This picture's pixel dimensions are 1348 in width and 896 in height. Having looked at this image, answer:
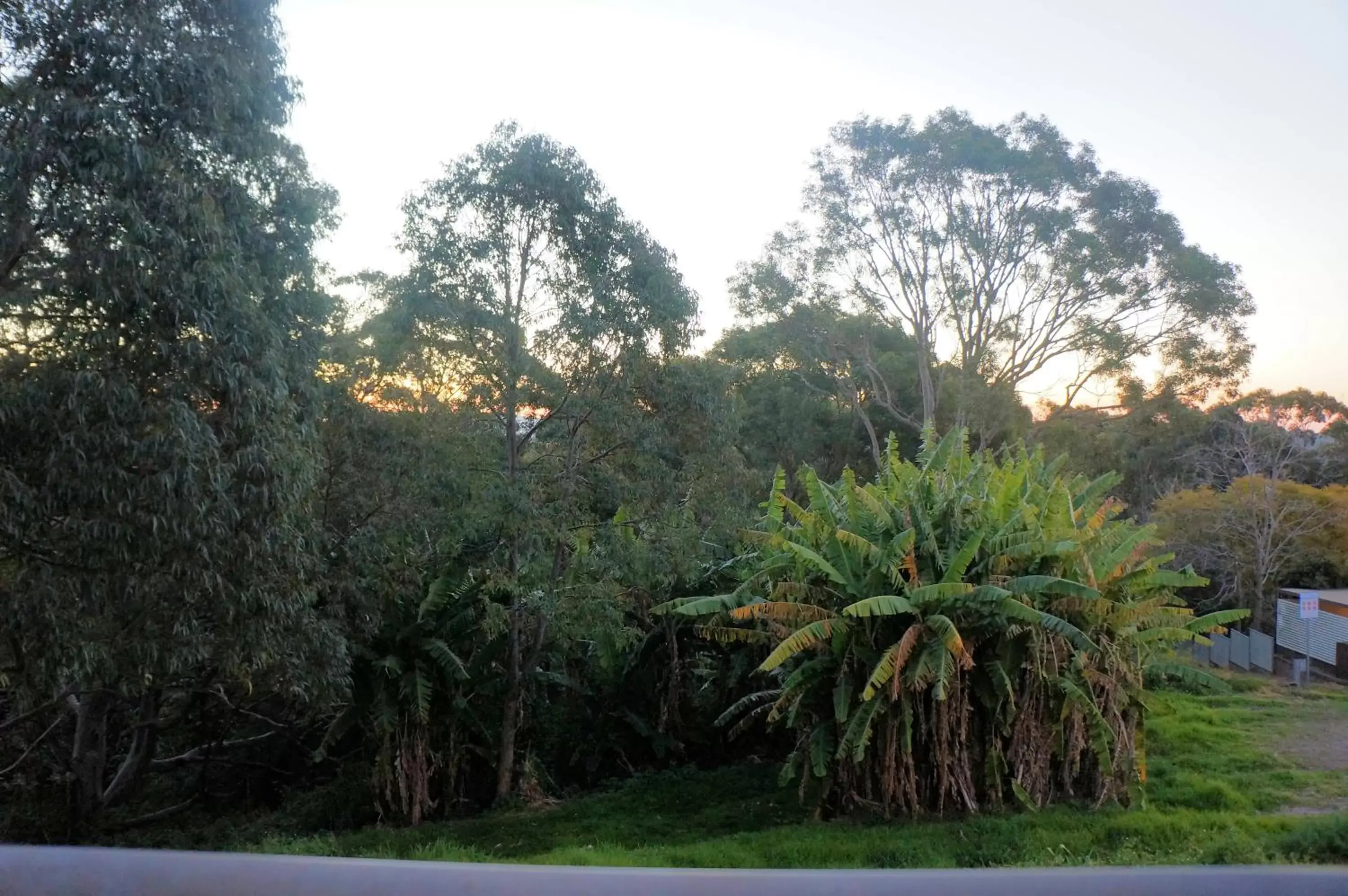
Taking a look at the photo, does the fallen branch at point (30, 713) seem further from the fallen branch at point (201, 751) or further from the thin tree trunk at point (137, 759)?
the fallen branch at point (201, 751)

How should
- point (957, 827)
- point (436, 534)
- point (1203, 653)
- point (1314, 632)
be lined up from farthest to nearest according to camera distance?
point (1203, 653) → point (1314, 632) → point (436, 534) → point (957, 827)

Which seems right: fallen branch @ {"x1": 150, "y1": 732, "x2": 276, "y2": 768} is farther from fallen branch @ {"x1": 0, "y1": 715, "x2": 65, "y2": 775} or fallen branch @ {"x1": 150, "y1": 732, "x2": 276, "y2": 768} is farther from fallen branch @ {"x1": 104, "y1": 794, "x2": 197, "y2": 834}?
fallen branch @ {"x1": 0, "y1": 715, "x2": 65, "y2": 775}

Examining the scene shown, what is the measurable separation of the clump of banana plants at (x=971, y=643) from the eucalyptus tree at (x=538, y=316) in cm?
244

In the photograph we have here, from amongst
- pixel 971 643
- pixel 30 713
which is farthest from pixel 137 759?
pixel 971 643

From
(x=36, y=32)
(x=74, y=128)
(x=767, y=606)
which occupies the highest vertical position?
(x=36, y=32)

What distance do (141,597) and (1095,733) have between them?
7.97 metres

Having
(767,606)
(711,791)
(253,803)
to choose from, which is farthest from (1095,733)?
(253,803)

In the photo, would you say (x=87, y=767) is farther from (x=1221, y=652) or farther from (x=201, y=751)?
(x=1221, y=652)

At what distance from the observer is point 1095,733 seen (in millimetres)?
9070

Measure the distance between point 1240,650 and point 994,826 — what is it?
11.3 metres

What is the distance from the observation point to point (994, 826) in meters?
8.63

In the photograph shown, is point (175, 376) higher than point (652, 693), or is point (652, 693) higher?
point (175, 376)

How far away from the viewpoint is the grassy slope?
7500mm

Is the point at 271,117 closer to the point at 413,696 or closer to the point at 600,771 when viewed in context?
the point at 413,696
